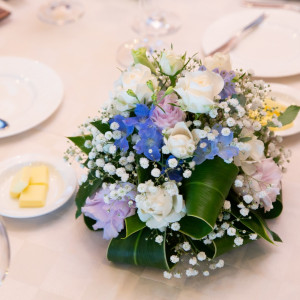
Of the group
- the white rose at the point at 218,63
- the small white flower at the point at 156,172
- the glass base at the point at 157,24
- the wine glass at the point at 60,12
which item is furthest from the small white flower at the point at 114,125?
the wine glass at the point at 60,12

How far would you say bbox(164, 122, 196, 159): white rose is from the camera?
719 mm

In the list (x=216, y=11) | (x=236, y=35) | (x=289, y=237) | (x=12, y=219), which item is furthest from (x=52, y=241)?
(x=216, y=11)

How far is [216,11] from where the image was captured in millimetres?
1610

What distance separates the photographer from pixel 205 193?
75 cm

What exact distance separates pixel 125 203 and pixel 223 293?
0.79 ft

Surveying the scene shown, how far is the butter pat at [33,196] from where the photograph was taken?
93 centimetres

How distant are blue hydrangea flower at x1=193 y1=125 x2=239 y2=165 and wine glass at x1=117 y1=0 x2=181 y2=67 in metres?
0.68

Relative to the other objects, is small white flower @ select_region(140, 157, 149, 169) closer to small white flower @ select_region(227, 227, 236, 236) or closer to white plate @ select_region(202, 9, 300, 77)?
small white flower @ select_region(227, 227, 236, 236)

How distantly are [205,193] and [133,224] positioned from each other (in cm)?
14

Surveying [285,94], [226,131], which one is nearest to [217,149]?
[226,131]

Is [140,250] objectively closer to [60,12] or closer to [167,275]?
[167,275]

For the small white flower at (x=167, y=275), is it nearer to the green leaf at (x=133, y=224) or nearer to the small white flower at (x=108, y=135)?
the green leaf at (x=133, y=224)

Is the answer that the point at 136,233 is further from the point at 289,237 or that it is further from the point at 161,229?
the point at 289,237

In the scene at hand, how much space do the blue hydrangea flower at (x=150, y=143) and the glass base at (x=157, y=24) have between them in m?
0.83
